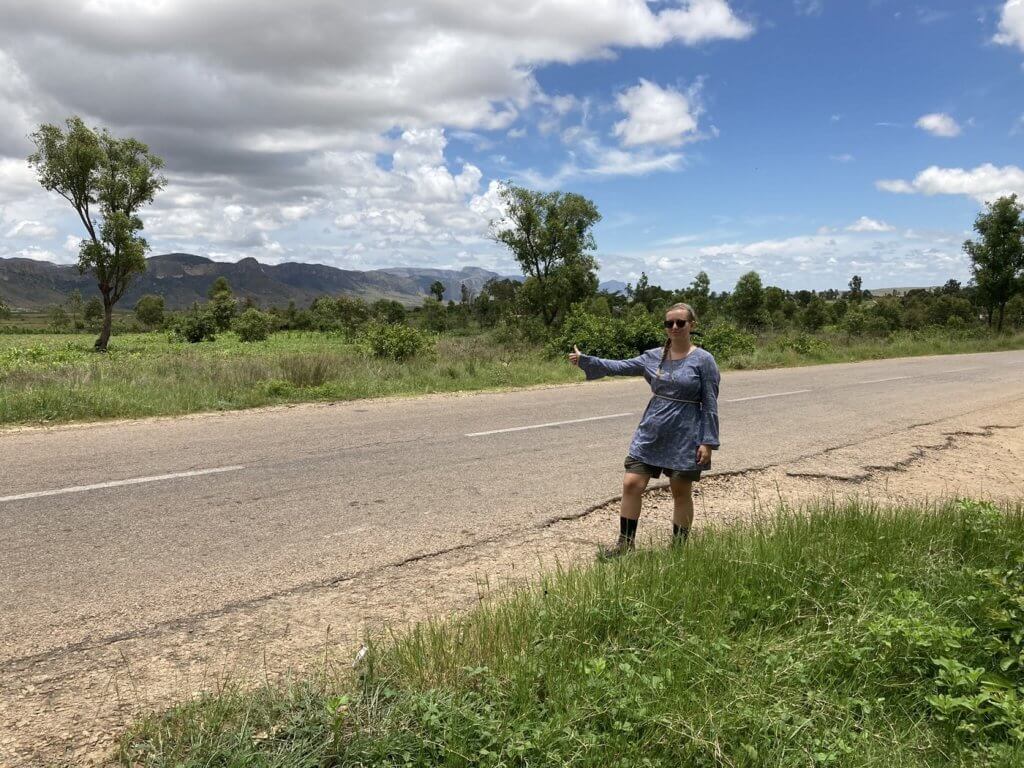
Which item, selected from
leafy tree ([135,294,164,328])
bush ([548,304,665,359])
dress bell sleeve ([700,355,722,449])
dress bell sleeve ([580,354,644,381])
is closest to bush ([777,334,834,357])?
bush ([548,304,665,359])

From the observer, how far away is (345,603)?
3.87 metres

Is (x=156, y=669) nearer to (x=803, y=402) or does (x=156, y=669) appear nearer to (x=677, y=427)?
(x=677, y=427)

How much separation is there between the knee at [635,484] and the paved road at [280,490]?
3.65 ft

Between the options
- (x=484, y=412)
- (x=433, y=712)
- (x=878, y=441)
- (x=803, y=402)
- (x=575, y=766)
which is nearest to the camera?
(x=575, y=766)

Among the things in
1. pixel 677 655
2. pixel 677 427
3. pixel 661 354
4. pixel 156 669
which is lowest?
pixel 156 669

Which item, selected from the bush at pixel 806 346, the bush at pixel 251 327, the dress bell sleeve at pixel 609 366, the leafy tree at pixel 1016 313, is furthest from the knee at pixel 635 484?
the bush at pixel 251 327

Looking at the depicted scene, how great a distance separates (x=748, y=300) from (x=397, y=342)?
137ft

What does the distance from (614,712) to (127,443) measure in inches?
287

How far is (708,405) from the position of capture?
14.5ft

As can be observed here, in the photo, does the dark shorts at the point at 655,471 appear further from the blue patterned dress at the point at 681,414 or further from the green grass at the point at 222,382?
the green grass at the point at 222,382

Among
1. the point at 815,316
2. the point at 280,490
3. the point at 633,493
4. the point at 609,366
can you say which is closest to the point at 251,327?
the point at 280,490

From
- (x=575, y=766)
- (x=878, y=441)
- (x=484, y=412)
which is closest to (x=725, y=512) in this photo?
(x=575, y=766)

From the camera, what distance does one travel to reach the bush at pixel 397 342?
58.7 feet

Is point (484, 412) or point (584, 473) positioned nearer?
point (584, 473)
